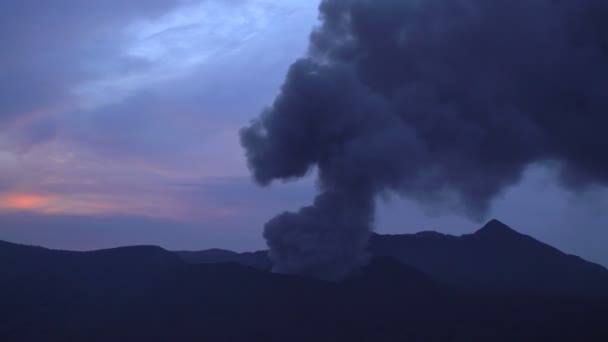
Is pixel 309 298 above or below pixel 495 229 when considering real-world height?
below

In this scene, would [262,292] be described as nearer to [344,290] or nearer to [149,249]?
[344,290]

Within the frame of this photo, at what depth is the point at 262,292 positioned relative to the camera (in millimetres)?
41281

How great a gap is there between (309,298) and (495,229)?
23.1 meters

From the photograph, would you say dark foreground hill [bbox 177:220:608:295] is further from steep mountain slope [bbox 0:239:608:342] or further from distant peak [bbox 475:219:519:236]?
steep mountain slope [bbox 0:239:608:342]

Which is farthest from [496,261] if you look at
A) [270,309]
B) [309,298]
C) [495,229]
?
[270,309]

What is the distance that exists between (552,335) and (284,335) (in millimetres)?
14839

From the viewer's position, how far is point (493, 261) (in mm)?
52562

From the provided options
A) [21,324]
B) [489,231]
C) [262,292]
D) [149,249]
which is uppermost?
[489,231]

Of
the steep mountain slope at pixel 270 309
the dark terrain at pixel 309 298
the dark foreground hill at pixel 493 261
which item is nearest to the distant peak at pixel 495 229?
the dark foreground hill at pixel 493 261

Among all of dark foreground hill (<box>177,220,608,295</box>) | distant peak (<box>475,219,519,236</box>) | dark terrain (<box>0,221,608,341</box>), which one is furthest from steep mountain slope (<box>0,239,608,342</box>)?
distant peak (<box>475,219,519,236</box>)

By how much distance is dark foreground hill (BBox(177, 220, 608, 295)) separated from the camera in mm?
48344

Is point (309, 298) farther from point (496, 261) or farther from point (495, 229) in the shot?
point (495, 229)

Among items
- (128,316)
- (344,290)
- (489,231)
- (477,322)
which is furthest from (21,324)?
(489,231)

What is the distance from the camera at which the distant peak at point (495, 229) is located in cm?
5619
